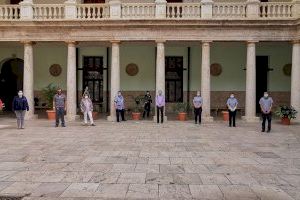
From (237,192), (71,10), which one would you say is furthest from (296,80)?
(237,192)

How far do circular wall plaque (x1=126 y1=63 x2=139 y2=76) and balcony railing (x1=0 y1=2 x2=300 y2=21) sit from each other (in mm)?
4901

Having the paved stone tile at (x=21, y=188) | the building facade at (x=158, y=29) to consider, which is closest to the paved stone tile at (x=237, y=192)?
the paved stone tile at (x=21, y=188)

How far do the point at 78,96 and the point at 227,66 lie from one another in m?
10.2

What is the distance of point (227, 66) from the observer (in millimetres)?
23953

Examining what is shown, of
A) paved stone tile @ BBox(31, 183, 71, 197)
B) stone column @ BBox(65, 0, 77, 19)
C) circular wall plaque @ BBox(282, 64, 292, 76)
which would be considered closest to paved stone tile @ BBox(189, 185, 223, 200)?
paved stone tile @ BBox(31, 183, 71, 197)

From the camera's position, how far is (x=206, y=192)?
6.41 metres

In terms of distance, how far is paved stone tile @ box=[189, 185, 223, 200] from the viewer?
6.15 metres

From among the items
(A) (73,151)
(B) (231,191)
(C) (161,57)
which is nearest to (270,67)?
(C) (161,57)

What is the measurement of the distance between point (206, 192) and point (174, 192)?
0.57 metres

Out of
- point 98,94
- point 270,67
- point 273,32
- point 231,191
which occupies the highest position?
point 273,32

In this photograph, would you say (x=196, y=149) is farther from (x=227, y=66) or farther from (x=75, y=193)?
(x=227, y=66)

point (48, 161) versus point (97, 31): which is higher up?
point (97, 31)

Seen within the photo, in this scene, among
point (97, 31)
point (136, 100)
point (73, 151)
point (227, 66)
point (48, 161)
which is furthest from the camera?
point (227, 66)

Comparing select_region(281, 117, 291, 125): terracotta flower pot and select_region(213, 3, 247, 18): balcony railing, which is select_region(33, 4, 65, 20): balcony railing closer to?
select_region(213, 3, 247, 18): balcony railing
